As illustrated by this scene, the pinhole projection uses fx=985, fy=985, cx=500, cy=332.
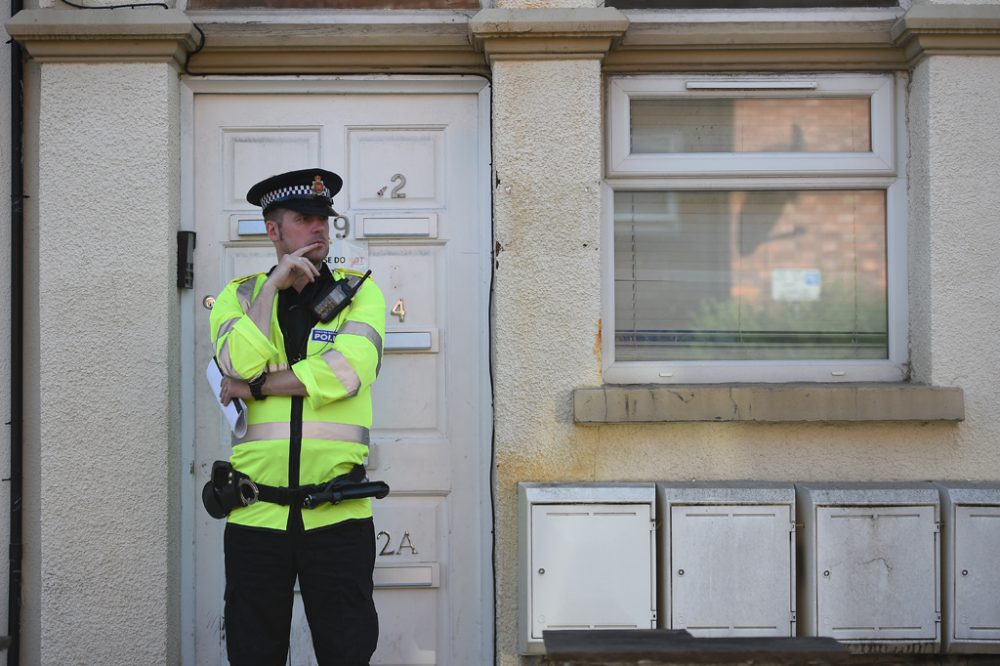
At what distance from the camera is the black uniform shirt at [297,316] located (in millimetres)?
3535

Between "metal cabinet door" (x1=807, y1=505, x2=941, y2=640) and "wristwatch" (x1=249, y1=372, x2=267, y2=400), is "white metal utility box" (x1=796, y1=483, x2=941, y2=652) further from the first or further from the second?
"wristwatch" (x1=249, y1=372, x2=267, y2=400)

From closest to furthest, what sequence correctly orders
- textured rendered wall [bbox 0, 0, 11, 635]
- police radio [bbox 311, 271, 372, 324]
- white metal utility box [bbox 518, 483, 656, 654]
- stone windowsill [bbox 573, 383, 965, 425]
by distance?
police radio [bbox 311, 271, 372, 324] < white metal utility box [bbox 518, 483, 656, 654] < stone windowsill [bbox 573, 383, 965, 425] < textured rendered wall [bbox 0, 0, 11, 635]

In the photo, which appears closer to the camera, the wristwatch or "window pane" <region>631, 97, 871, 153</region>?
the wristwatch

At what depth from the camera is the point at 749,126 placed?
4566 mm

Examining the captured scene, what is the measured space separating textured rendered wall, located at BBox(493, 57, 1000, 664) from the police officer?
37.8 inches

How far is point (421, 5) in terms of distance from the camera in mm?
4551

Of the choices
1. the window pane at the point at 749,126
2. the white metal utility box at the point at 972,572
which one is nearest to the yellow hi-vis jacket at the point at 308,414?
the window pane at the point at 749,126

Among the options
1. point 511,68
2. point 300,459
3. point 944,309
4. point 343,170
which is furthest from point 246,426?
point 944,309

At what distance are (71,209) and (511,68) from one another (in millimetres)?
2008

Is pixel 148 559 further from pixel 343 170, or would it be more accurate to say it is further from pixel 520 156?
pixel 520 156

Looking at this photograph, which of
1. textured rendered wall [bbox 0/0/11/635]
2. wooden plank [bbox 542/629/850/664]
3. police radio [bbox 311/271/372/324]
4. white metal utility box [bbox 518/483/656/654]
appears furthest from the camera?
textured rendered wall [bbox 0/0/11/635]

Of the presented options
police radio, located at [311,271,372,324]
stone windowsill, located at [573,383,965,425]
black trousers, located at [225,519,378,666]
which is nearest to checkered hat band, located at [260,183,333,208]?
police radio, located at [311,271,372,324]

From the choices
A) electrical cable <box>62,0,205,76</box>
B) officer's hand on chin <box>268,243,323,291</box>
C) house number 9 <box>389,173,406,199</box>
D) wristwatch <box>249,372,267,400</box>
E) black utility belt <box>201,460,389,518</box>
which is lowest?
black utility belt <box>201,460,389,518</box>

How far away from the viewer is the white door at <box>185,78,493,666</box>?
4.49 metres
